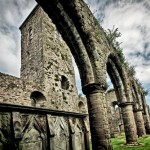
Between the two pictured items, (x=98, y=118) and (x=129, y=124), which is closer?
(x=98, y=118)

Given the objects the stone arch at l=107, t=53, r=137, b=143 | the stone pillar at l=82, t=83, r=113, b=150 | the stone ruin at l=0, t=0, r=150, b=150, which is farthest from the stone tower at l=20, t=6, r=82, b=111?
the stone pillar at l=82, t=83, r=113, b=150

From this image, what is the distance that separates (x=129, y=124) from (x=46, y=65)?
560 cm

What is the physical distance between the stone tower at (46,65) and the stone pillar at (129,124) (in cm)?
376

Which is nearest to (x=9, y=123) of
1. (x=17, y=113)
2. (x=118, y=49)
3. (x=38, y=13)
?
(x=17, y=113)

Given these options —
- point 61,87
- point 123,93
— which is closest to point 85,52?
point 123,93

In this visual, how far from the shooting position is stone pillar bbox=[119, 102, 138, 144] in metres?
7.28

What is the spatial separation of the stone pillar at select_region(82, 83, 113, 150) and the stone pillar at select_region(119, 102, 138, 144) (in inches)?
130

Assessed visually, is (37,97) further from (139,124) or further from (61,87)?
(139,124)

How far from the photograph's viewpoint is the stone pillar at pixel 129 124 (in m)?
7.28

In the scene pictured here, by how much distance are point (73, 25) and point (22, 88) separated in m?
4.77

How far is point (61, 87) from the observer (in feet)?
35.5

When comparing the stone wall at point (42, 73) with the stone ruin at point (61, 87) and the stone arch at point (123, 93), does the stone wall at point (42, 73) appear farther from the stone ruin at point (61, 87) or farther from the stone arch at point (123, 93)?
the stone arch at point (123, 93)

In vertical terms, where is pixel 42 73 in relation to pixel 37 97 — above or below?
above

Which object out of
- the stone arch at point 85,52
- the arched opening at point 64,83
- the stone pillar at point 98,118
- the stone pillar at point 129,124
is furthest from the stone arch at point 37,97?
the stone pillar at point 98,118
